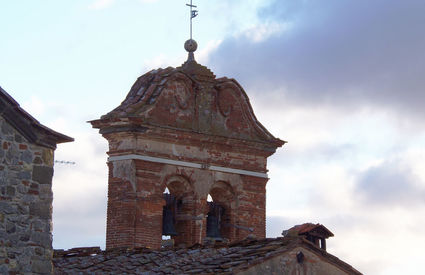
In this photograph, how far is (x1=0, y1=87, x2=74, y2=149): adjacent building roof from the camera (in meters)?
18.2

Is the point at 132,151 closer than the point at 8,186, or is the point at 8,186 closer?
the point at 8,186

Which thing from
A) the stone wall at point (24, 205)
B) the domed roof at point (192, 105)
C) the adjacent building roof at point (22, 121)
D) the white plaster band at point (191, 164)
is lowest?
the stone wall at point (24, 205)

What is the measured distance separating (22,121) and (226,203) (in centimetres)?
991

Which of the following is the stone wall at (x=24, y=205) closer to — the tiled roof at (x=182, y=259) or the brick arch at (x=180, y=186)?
the tiled roof at (x=182, y=259)

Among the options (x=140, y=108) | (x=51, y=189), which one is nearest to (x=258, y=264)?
(x=51, y=189)

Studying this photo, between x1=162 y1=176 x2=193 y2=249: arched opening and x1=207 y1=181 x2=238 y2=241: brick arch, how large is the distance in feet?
2.71

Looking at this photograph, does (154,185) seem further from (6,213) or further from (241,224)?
(6,213)

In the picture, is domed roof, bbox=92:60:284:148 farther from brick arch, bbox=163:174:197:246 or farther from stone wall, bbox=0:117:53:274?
stone wall, bbox=0:117:53:274

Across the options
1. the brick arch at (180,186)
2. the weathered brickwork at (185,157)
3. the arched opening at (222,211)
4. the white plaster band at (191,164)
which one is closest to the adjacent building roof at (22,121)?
the weathered brickwork at (185,157)

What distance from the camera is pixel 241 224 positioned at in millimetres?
27625

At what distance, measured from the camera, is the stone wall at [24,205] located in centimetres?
1802

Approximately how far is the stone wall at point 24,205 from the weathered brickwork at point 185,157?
7.28 m

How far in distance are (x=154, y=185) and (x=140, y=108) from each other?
5.12ft

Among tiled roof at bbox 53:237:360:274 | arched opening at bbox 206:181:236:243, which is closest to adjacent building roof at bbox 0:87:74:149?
tiled roof at bbox 53:237:360:274
